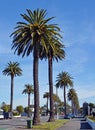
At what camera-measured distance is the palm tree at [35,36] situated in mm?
50938

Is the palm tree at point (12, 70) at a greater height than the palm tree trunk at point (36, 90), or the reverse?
the palm tree at point (12, 70)

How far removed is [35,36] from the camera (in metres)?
51.7

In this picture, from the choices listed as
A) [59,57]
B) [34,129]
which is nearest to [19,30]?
[34,129]

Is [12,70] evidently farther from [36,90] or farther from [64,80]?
[36,90]

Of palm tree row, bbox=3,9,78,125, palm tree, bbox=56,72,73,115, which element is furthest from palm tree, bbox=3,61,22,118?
palm tree row, bbox=3,9,78,125

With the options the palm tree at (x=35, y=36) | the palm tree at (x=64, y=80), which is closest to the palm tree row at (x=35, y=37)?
the palm tree at (x=35, y=36)

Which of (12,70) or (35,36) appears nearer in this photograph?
(35,36)

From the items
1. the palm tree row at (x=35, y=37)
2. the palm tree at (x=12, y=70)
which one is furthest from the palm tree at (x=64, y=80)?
the palm tree row at (x=35, y=37)

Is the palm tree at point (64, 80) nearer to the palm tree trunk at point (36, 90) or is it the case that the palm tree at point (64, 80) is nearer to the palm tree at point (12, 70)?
the palm tree at point (12, 70)

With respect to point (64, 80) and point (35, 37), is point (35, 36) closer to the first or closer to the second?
point (35, 37)

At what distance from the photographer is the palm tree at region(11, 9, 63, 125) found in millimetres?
50938

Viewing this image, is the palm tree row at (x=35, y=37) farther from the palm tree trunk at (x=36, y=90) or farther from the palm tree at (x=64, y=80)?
the palm tree at (x=64, y=80)

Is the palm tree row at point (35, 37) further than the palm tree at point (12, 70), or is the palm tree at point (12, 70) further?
the palm tree at point (12, 70)

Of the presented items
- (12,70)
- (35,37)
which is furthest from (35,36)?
(12,70)
